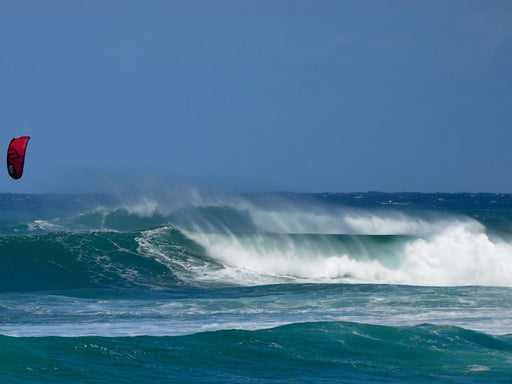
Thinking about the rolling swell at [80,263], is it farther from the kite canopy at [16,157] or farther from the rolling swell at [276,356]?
the rolling swell at [276,356]

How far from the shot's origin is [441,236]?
1085 inches

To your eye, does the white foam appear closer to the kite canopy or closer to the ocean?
the ocean

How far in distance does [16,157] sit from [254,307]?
5.79 m

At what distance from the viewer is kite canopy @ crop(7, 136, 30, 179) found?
1775 cm

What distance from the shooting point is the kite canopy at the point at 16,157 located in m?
17.8

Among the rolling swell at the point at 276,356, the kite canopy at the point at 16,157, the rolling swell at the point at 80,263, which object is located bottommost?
the rolling swell at the point at 276,356

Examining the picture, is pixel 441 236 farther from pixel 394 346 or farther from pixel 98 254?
pixel 394 346

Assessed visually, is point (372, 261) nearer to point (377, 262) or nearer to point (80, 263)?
point (377, 262)

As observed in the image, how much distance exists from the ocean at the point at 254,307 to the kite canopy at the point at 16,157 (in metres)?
2.53

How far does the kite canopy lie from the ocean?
2532 millimetres

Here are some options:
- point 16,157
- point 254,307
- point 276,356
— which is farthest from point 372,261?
point 276,356

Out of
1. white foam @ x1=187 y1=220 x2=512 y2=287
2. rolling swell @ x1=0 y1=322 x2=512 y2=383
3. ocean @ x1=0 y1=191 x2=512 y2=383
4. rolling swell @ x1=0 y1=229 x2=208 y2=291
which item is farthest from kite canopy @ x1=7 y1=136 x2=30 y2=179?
white foam @ x1=187 y1=220 x2=512 y2=287

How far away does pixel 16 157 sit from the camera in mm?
17922

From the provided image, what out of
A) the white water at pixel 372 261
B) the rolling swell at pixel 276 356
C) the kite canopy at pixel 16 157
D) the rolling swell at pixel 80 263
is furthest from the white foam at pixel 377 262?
the rolling swell at pixel 276 356
